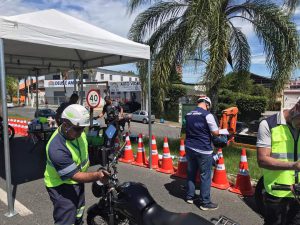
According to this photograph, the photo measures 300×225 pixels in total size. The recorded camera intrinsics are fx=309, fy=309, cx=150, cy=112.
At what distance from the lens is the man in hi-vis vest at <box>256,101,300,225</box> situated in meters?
2.71

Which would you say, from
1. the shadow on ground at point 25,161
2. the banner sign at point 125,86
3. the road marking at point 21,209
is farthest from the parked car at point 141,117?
the road marking at point 21,209

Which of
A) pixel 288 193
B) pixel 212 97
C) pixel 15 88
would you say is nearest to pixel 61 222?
pixel 288 193

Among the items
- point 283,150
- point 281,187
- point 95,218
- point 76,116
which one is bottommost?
point 95,218

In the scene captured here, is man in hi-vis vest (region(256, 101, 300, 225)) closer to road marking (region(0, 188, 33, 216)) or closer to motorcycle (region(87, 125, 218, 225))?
motorcycle (region(87, 125, 218, 225))

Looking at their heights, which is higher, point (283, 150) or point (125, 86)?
point (125, 86)

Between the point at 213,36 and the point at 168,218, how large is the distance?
645cm

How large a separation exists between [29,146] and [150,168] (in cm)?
546

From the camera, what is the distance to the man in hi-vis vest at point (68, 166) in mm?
2688

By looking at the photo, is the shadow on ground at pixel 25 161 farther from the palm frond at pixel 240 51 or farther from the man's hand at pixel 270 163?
the palm frond at pixel 240 51

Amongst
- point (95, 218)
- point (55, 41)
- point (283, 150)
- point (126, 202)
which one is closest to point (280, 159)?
point (283, 150)

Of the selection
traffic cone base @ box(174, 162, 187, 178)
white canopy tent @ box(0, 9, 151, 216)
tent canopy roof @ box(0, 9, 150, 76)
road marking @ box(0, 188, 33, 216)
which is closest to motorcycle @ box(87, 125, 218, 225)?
road marking @ box(0, 188, 33, 216)

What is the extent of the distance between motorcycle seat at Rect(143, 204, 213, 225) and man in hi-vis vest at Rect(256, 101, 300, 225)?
32.9 inches

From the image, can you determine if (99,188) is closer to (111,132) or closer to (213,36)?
(111,132)

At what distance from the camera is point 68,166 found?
271 centimetres
